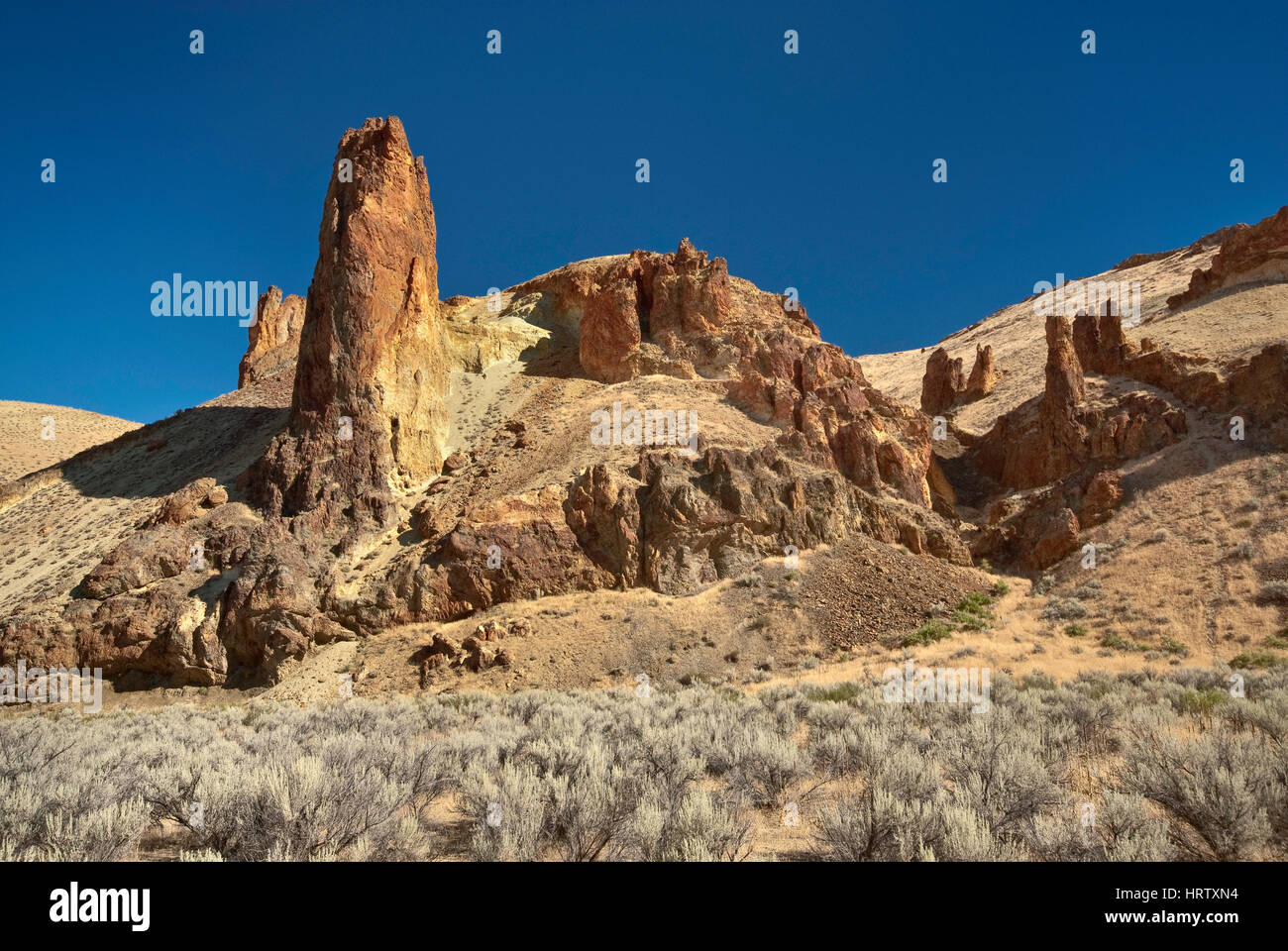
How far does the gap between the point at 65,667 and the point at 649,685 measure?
63.3ft

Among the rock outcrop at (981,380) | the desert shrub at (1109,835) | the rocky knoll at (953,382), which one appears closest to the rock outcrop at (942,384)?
the rocky knoll at (953,382)

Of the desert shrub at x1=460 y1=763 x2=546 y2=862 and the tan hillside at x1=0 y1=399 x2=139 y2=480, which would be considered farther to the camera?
the tan hillside at x1=0 y1=399 x2=139 y2=480

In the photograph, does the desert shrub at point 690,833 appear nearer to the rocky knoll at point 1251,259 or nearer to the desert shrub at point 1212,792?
the desert shrub at point 1212,792

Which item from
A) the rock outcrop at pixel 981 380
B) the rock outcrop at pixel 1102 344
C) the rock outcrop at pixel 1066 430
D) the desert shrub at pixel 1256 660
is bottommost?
the desert shrub at pixel 1256 660

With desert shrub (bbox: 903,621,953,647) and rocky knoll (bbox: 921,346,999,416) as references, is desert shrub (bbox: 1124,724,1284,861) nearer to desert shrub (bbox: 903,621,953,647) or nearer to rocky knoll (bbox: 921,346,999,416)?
desert shrub (bbox: 903,621,953,647)

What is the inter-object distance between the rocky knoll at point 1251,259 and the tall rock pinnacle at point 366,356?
51216mm

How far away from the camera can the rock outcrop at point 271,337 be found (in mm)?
54188

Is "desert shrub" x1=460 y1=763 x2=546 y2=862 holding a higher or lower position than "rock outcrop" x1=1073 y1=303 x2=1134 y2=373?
lower

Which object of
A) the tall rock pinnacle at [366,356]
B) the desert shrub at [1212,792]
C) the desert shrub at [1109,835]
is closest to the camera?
the desert shrub at [1109,835]

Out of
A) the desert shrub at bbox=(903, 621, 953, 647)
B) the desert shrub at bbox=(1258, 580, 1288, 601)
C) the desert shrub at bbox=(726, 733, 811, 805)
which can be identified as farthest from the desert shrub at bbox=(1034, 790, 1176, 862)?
the desert shrub at bbox=(1258, 580, 1288, 601)

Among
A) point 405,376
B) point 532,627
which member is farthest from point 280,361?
point 532,627

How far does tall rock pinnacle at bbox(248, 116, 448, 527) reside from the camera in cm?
2783

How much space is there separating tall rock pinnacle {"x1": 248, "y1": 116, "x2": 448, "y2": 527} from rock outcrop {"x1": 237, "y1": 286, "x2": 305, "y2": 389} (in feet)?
78.9
